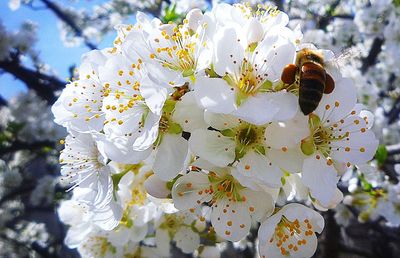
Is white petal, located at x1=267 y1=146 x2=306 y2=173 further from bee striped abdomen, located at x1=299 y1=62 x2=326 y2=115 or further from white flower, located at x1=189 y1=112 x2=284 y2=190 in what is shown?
bee striped abdomen, located at x1=299 y1=62 x2=326 y2=115

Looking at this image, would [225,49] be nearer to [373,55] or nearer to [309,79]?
[309,79]

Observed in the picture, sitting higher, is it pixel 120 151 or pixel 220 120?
pixel 220 120

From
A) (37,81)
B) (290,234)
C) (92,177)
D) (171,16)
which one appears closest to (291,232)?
(290,234)

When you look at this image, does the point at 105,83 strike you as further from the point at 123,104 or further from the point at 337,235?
the point at 337,235

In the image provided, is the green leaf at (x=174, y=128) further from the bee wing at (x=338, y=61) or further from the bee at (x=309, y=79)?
the bee wing at (x=338, y=61)

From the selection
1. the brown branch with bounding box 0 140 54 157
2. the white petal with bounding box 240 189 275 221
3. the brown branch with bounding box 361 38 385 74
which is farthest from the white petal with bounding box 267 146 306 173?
the brown branch with bounding box 361 38 385 74

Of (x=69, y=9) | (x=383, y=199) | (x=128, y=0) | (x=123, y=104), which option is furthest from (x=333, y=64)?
(x=69, y=9)
